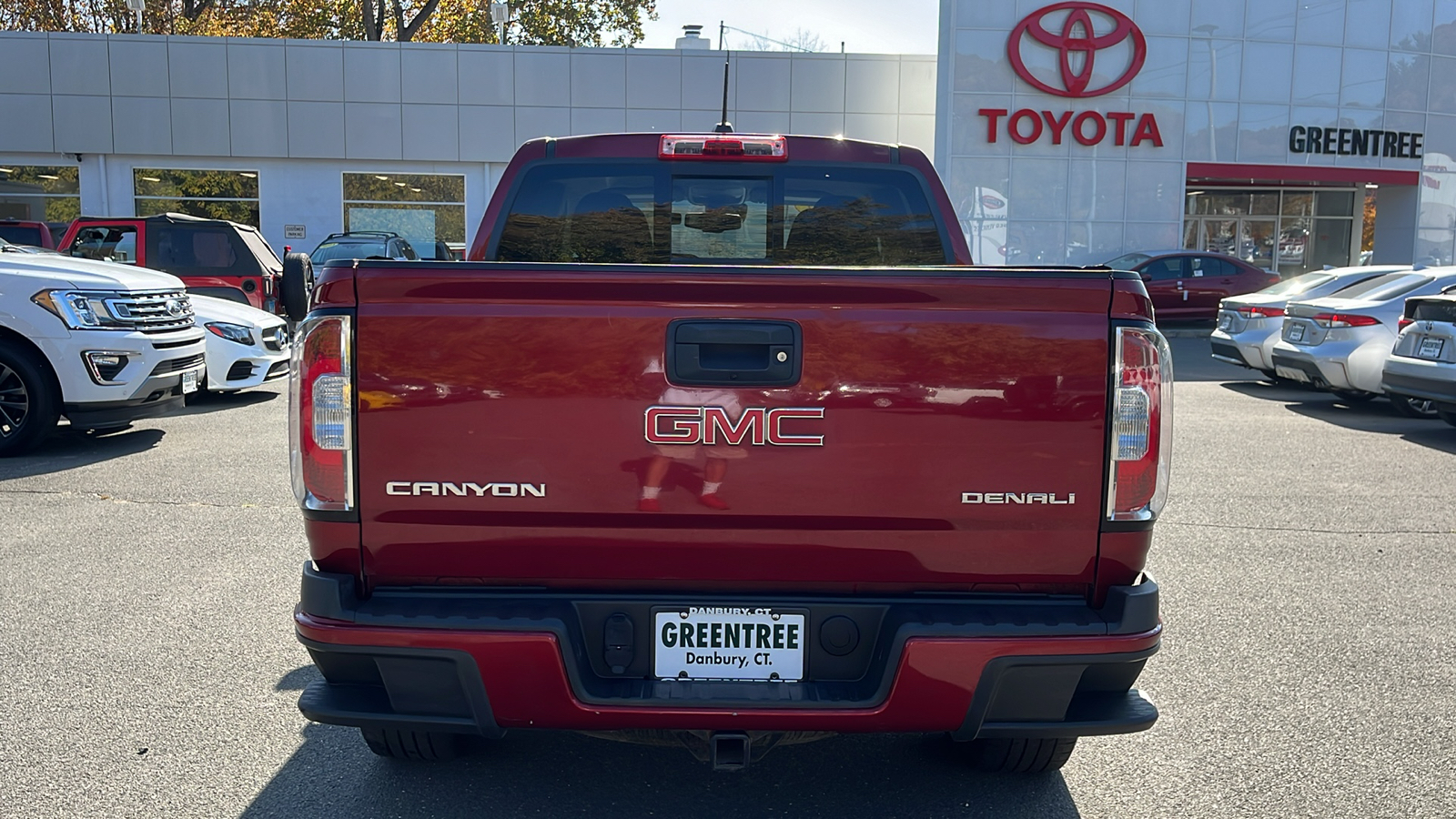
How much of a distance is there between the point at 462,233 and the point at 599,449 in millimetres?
27775

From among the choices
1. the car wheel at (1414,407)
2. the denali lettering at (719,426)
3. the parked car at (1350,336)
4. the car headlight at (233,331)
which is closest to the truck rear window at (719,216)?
the denali lettering at (719,426)

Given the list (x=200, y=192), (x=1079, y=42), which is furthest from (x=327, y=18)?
(x=1079, y=42)

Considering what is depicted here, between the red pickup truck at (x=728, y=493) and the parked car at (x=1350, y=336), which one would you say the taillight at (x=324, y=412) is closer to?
the red pickup truck at (x=728, y=493)

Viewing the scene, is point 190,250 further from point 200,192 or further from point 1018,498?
point 200,192

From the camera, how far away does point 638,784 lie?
353cm

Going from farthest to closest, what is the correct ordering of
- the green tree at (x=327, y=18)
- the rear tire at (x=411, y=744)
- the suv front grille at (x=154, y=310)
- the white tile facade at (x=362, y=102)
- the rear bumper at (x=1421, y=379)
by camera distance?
the green tree at (x=327, y=18) → the white tile facade at (x=362, y=102) → the rear bumper at (x=1421, y=379) → the suv front grille at (x=154, y=310) → the rear tire at (x=411, y=744)

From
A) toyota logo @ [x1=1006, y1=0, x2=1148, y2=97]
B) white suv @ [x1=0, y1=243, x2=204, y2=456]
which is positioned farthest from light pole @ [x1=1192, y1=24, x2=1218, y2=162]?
white suv @ [x1=0, y1=243, x2=204, y2=456]

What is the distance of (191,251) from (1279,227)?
89.3 feet

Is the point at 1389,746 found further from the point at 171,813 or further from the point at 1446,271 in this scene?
the point at 1446,271

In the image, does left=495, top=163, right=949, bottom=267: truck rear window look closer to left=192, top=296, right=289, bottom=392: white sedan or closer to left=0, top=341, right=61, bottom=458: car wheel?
left=0, top=341, right=61, bottom=458: car wheel

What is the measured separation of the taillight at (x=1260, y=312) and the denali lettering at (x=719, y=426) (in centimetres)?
1237

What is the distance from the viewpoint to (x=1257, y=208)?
31250 mm

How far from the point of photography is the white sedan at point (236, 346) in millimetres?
11367

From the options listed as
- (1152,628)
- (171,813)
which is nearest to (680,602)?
(1152,628)
